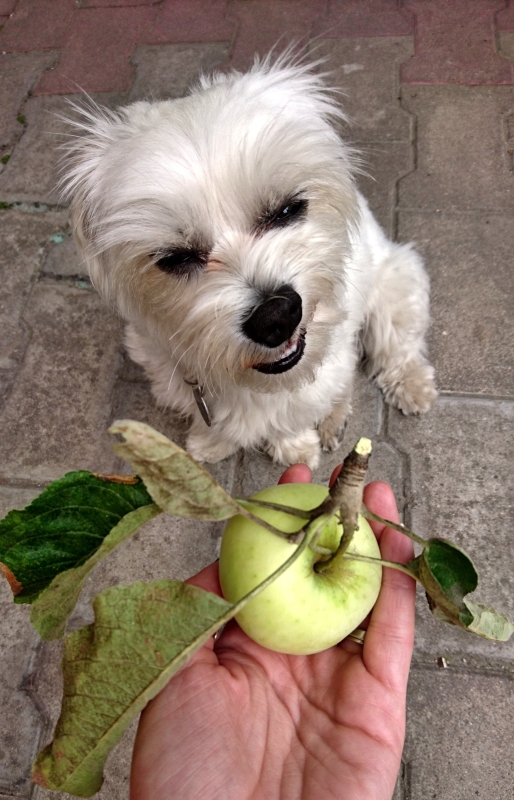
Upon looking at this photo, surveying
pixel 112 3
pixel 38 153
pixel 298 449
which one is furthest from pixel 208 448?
pixel 112 3

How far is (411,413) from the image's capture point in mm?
2143

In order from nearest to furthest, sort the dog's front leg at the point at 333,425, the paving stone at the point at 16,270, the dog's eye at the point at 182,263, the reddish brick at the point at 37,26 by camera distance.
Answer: the dog's eye at the point at 182,263
the dog's front leg at the point at 333,425
the paving stone at the point at 16,270
the reddish brick at the point at 37,26

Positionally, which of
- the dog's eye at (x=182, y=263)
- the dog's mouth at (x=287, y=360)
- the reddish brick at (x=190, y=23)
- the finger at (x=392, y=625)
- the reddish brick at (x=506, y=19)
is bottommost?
the finger at (x=392, y=625)

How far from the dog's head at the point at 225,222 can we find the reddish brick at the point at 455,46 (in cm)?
179

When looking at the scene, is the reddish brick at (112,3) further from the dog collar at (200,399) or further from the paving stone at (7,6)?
the dog collar at (200,399)

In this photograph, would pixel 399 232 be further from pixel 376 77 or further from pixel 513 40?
pixel 513 40

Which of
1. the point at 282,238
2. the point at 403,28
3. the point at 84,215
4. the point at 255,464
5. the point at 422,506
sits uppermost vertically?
the point at 403,28

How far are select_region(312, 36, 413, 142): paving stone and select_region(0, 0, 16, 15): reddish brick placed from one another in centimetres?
208

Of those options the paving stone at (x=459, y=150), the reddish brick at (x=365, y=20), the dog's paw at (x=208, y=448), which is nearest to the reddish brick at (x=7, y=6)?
the reddish brick at (x=365, y=20)

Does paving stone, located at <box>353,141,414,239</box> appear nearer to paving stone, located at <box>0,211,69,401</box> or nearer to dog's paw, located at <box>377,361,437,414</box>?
dog's paw, located at <box>377,361,437,414</box>

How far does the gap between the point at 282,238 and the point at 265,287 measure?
146mm

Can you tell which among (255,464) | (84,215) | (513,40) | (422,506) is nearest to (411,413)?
(422,506)

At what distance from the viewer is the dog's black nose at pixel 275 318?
1.29 metres

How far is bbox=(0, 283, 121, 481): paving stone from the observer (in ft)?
7.32
